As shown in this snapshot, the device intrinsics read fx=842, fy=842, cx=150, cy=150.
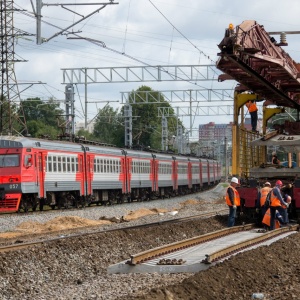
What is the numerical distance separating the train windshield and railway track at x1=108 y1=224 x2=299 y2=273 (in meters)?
13.4

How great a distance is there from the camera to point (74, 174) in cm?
3366

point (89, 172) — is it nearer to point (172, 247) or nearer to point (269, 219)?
point (269, 219)

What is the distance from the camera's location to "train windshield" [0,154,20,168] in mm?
29672

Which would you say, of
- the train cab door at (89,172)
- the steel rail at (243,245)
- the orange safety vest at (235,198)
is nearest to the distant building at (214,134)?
the train cab door at (89,172)

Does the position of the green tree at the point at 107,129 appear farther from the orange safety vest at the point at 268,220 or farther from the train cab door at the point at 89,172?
the orange safety vest at the point at 268,220

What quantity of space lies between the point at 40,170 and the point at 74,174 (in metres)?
3.28

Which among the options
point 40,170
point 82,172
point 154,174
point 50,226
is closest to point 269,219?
point 50,226

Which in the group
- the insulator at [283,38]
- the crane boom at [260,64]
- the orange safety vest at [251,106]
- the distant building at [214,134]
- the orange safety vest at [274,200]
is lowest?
the orange safety vest at [274,200]

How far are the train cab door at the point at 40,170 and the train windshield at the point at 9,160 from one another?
0.75 m

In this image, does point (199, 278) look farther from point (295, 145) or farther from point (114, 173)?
point (114, 173)

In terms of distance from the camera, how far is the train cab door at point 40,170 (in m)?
30.2

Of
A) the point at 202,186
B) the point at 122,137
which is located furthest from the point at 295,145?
the point at 122,137

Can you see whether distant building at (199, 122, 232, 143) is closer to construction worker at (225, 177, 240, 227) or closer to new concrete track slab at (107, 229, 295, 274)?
construction worker at (225, 177, 240, 227)

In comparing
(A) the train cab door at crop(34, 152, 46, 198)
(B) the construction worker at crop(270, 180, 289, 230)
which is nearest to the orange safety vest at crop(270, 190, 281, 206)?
(B) the construction worker at crop(270, 180, 289, 230)
